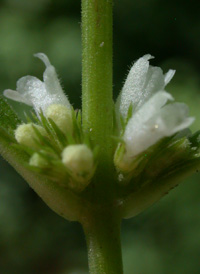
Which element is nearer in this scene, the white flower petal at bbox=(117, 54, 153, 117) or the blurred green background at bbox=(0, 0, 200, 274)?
the white flower petal at bbox=(117, 54, 153, 117)

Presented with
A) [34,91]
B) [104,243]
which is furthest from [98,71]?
[104,243]

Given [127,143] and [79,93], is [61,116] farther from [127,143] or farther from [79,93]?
[79,93]

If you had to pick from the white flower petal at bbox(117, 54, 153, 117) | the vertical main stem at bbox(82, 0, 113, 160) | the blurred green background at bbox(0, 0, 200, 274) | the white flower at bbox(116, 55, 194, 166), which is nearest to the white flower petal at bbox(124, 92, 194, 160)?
the white flower at bbox(116, 55, 194, 166)

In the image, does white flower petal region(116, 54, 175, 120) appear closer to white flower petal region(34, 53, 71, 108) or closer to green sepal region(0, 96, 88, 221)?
white flower petal region(34, 53, 71, 108)

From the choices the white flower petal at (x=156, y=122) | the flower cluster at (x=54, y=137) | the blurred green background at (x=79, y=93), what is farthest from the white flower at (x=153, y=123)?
the blurred green background at (x=79, y=93)

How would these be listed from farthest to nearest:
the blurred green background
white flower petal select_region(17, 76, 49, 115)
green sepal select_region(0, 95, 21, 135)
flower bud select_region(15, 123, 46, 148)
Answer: the blurred green background → white flower petal select_region(17, 76, 49, 115) → green sepal select_region(0, 95, 21, 135) → flower bud select_region(15, 123, 46, 148)

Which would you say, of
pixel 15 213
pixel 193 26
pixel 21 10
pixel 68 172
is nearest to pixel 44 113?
pixel 68 172

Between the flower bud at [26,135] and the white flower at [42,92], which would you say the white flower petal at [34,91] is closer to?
the white flower at [42,92]
